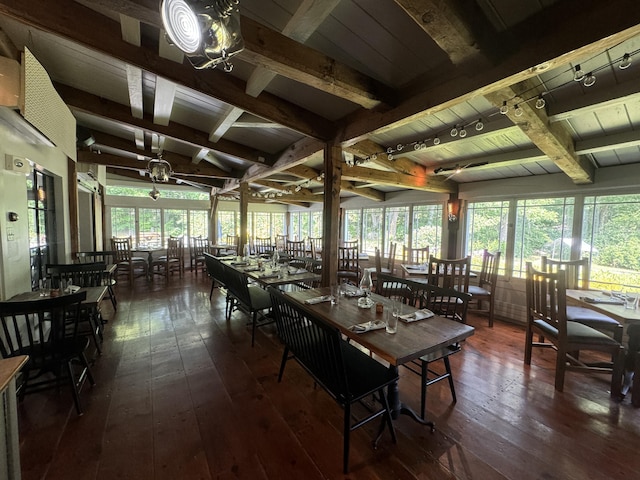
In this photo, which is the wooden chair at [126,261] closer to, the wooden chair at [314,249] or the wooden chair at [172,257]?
the wooden chair at [172,257]

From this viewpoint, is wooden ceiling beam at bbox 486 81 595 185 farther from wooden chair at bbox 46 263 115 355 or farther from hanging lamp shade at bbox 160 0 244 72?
wooden chair at bbox 46 263 115 355

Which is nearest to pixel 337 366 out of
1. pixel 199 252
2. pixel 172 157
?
pixel 172 157

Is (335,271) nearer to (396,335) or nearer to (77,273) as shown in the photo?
(396,335)

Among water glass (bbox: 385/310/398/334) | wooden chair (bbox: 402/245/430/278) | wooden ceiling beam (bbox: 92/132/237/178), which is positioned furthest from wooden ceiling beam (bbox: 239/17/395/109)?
wooden ceiling beam (bbox: 92/132/237/178)

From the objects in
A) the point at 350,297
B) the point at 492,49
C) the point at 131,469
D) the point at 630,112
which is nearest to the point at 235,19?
the point at 492,49

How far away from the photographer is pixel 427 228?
5395 mm

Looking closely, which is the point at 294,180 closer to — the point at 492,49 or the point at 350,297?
the point at 350,297

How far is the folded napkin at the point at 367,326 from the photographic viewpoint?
5.63 feet

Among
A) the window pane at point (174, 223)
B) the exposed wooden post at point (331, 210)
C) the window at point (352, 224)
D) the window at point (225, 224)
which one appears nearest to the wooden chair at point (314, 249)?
the window at point (352, 224)

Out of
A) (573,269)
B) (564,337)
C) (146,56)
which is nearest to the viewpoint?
(146,56)

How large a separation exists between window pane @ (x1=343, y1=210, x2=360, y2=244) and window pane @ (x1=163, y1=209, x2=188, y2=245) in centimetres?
474

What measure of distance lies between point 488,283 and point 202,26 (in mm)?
4575

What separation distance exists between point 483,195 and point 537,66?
343 centimetres

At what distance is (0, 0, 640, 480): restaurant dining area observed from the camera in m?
1.48
